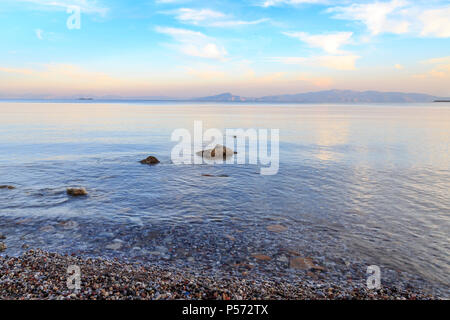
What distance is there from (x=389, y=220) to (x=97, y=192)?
15959 millimetres

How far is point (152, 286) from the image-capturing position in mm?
7625

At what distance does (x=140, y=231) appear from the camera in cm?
1177

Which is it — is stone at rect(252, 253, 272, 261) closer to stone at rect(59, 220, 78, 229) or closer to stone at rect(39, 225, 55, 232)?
stone at rect(59, 220, 78, 229)

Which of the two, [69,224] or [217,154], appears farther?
[217,154]


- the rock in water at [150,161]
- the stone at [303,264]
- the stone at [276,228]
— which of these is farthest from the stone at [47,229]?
the rock in water at [150,161]

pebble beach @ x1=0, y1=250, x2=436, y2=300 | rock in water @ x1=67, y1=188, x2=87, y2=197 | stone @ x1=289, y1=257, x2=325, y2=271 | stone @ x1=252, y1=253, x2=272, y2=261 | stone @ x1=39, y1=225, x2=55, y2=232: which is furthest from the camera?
rock in water @ x1=67, y1=188, x2=87, y2=197

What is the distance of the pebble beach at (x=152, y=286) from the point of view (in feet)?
23.5

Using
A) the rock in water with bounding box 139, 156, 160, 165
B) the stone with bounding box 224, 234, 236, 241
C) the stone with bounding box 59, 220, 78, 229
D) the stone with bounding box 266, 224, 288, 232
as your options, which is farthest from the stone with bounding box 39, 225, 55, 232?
the rock in water with bounding box 139, 156, 160, 165

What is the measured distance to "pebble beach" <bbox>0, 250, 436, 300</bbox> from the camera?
7152 mm

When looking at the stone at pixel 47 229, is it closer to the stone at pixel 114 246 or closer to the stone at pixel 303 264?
the stone at pixel 114 246

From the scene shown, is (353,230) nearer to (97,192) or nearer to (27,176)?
(97,192)

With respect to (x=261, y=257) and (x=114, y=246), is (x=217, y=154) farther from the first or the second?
(x=261, y=257)

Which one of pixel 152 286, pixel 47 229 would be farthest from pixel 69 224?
pixel 152 286

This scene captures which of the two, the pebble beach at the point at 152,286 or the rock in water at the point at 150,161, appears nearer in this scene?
the pebble beach at the point at 152,286
